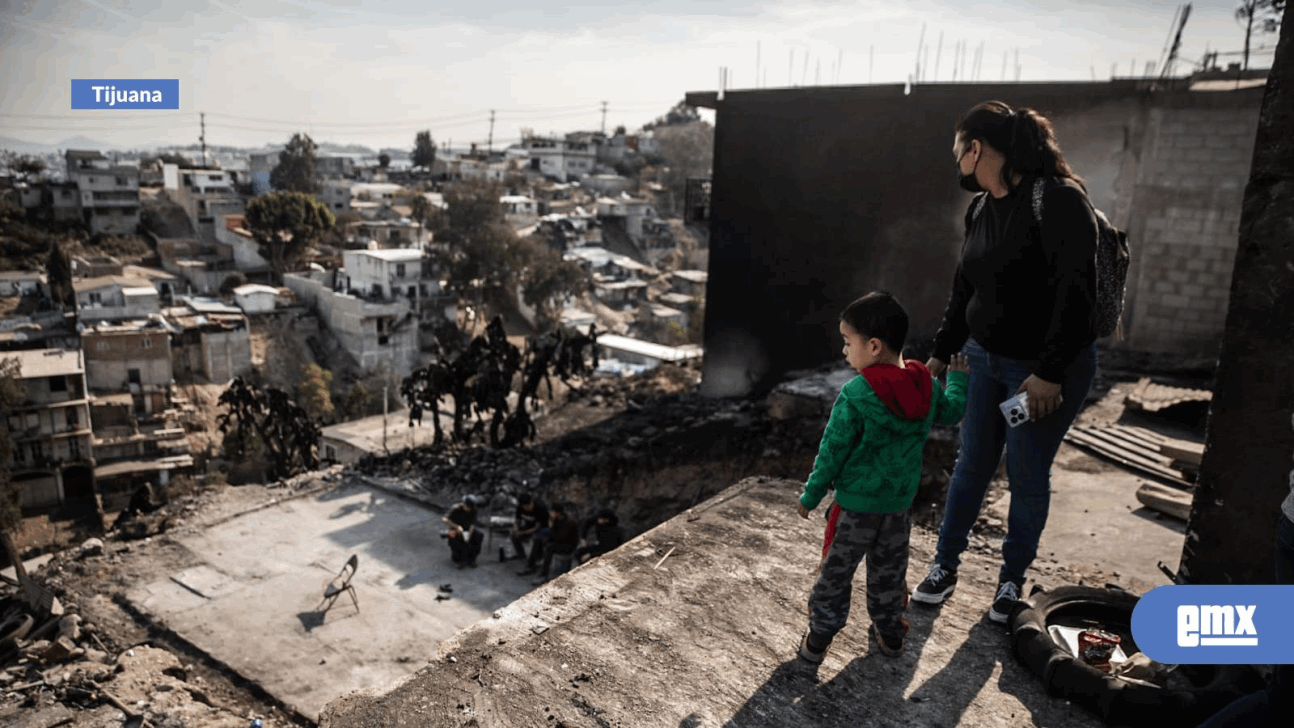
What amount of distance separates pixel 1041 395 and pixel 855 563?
744mm

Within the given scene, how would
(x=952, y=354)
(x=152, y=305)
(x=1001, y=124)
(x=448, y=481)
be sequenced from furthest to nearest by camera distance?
(x=152, y=305) → (x=448, y=481) → (x=952, y=354) → (x=1001, y=124)

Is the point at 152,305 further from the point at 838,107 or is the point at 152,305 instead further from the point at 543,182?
the point at 543,182

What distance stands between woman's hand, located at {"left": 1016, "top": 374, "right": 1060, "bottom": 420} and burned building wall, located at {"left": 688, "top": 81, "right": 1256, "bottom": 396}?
30.5 ft

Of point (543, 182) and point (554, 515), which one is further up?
point (543, 182)

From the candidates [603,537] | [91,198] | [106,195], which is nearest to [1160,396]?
[603,537]

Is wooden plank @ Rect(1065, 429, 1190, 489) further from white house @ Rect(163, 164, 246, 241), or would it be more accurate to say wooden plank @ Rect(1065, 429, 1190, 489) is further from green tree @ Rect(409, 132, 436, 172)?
green tree @ Rect(409, 132, 436, 172)

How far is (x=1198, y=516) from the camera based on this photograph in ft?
8.67

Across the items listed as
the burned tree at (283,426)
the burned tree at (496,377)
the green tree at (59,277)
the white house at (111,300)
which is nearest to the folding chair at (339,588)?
the burned tree at (496,377)

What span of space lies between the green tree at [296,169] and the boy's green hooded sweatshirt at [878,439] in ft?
181

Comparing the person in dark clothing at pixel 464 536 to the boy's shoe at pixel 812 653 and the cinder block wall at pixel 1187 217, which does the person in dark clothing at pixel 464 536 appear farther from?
the cinder block wall at pixel 1187 217

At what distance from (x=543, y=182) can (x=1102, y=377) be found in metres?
54.2

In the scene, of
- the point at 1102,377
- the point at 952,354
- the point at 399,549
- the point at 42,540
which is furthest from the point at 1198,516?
the point at 42,540

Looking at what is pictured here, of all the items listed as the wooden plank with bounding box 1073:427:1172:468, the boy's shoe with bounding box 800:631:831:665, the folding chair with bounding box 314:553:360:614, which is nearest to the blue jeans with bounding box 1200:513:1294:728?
the boy's shoe with bounding box 800:631:831:665

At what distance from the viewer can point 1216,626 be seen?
2473mm
